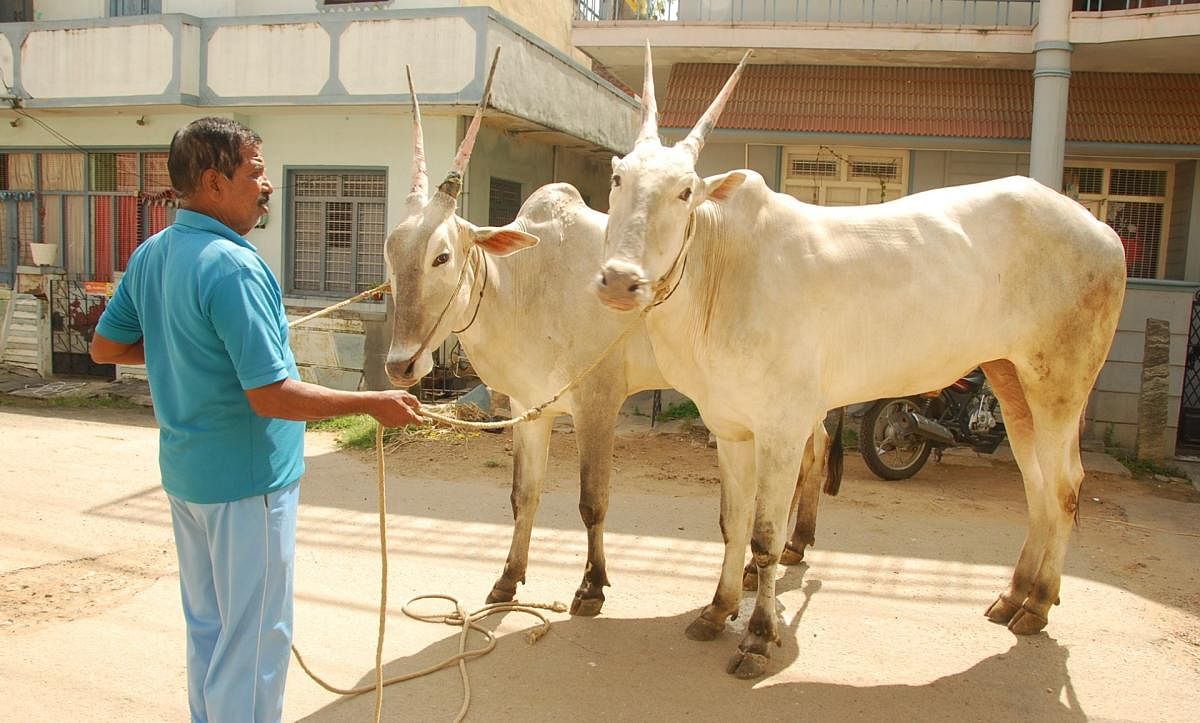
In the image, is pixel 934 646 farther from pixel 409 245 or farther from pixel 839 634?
pixel 409 245

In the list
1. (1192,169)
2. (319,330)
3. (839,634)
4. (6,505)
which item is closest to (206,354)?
(839,634)

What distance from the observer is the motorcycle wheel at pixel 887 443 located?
7.95m

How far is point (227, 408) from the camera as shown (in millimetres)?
2568

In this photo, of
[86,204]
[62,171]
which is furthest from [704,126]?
[62,171]

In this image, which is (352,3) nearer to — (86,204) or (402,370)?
(86,204)

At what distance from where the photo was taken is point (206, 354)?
2.53 metres

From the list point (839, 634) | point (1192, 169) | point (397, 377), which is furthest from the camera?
point (1192, 169)

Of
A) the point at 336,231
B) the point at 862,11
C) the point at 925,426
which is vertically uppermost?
the point at 862,11

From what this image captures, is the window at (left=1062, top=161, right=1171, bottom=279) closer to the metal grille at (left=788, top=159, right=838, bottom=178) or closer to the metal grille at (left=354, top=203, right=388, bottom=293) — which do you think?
the metal grille at (left=788, top=159, right=838, bottom=178)

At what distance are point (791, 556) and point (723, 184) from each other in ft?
8.88

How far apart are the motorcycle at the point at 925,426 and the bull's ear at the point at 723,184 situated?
463 centimetres

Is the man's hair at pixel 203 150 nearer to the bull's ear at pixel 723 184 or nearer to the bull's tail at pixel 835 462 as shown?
the bull's ear at pixel 723 184

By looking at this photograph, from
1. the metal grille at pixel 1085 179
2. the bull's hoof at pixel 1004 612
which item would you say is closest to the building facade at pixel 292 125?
the metal grille at pixel 1085 179

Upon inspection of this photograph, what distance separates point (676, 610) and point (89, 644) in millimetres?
2760
